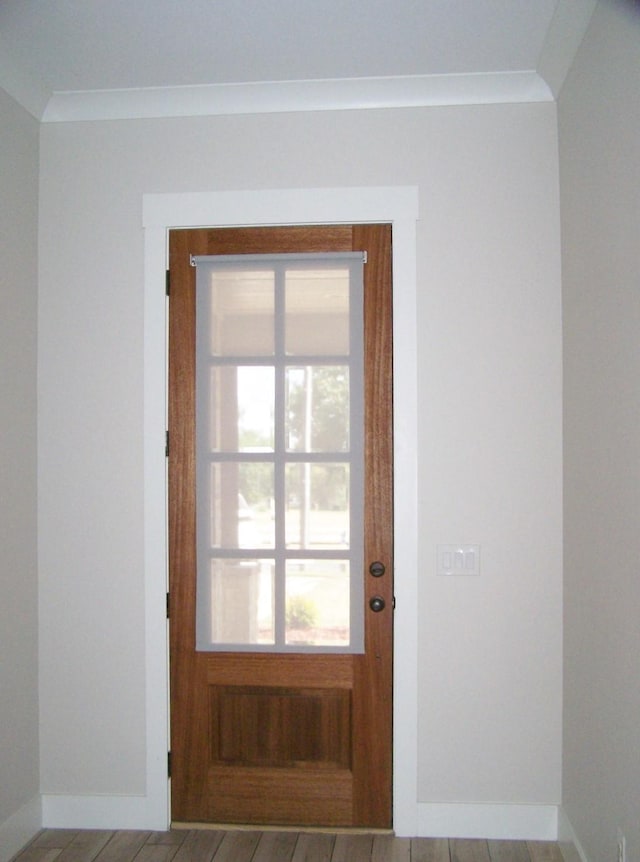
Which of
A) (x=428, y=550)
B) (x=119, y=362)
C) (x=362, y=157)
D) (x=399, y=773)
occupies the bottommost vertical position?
(x=399, y=773)

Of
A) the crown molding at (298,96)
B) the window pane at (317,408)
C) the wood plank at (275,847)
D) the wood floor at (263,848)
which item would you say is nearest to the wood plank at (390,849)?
the wood floor at (263,848)

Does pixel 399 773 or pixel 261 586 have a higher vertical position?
pixel 261 586

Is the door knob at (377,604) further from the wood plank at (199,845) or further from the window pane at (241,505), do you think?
the wood plank at (199,845)

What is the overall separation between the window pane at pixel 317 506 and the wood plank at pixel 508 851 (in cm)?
119

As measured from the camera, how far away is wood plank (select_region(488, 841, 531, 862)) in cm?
257

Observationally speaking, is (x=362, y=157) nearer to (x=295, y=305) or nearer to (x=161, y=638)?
(x=295, y=305)

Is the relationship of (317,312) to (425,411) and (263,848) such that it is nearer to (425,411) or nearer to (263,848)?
(425,411)

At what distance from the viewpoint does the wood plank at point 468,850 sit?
2576 millimetres

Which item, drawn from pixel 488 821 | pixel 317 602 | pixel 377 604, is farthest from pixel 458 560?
pixel 488 821

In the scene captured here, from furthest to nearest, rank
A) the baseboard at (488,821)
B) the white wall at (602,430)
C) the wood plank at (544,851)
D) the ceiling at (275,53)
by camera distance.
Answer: the baseboard at (488,821) → the wood plank at (544,851) → the ceiling at (275,53) → the white wall at (602,430)

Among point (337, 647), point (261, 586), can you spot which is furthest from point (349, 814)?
point (261, 586)

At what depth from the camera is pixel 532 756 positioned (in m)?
2.71

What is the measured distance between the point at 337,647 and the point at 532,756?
81 centimetres

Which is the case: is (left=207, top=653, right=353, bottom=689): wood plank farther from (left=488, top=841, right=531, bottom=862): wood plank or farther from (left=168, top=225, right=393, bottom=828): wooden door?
(left=488, top=841, right=531, bottom=862): wood plank
